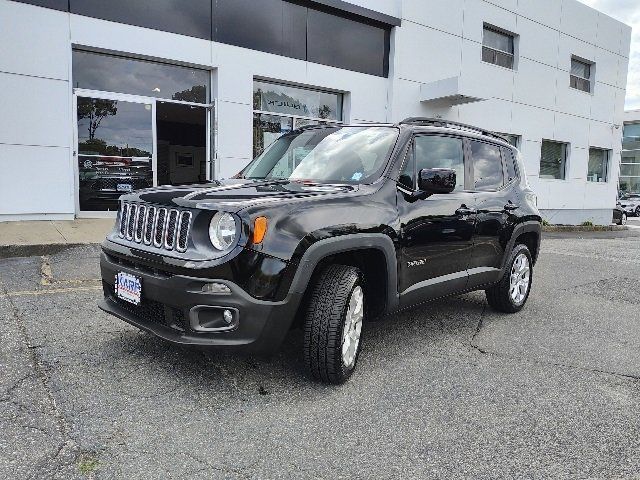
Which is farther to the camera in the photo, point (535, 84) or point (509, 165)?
point (535, 84)

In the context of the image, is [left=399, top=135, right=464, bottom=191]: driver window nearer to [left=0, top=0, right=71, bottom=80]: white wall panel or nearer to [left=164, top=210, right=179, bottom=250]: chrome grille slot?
[left=164, top=210, right=179, bottom=250]: chrome grille slot

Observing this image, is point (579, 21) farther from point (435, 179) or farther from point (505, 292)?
point (435, 179)

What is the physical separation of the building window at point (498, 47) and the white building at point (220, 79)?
0.18ft

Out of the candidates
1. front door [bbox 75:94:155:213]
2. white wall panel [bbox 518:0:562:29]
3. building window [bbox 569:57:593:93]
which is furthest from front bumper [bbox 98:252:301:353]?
building window [bbox 569:57:593:93]

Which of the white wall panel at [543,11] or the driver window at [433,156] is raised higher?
the white wall panel at [543,11]

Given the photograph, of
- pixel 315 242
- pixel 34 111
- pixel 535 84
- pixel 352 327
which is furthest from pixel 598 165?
pixel 315 242

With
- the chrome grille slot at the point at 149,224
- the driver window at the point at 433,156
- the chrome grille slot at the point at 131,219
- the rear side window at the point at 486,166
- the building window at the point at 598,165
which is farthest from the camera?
the building window at the point at 598,165

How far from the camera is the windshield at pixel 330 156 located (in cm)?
384

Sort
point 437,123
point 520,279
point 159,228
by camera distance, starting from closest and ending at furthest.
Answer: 1. point 159,228
2. point 437,123
3. point 520,279

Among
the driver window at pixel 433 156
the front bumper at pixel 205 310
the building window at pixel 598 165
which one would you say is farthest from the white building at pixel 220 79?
the front bumper at pixel 205 310

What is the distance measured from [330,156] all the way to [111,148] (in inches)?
287

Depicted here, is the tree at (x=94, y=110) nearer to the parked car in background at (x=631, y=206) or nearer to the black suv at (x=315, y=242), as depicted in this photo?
the black suv at (x=315, y=242)

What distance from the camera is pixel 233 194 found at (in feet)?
10.7

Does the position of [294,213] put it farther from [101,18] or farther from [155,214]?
[101,18]
